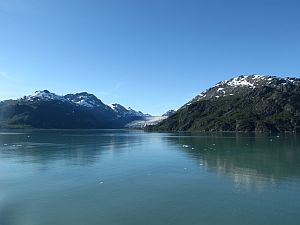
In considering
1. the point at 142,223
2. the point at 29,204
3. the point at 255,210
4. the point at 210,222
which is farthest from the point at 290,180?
the point at 29,204

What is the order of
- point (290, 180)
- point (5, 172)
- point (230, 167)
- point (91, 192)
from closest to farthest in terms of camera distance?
point (91, 192) < point (290, 180) < point (5, 172) < point (230, 167)

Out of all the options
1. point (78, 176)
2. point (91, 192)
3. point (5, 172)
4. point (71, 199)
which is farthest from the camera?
point (5, 172)

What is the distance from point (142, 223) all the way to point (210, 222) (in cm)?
687

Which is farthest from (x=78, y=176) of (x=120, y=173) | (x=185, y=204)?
(x=185, y=204)

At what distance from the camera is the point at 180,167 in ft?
255

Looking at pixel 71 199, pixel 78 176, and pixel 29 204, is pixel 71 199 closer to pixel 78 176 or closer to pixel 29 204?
pixel 29 204

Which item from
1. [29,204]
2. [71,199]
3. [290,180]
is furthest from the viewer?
[290,180]

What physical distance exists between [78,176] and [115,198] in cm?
2033

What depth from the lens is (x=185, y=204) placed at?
44.0m

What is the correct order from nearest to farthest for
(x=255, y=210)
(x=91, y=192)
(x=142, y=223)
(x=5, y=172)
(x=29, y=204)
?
(x=142, y=223), (x=255, y=210), (x=29, y=204), (x=91, y=192), (x=5, y=172)

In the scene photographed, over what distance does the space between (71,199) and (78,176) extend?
63.1ft

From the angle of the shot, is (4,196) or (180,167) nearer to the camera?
(4,196)

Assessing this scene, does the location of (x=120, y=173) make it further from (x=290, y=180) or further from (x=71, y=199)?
(x=290, y=180)

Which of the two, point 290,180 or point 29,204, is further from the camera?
point 290,180
